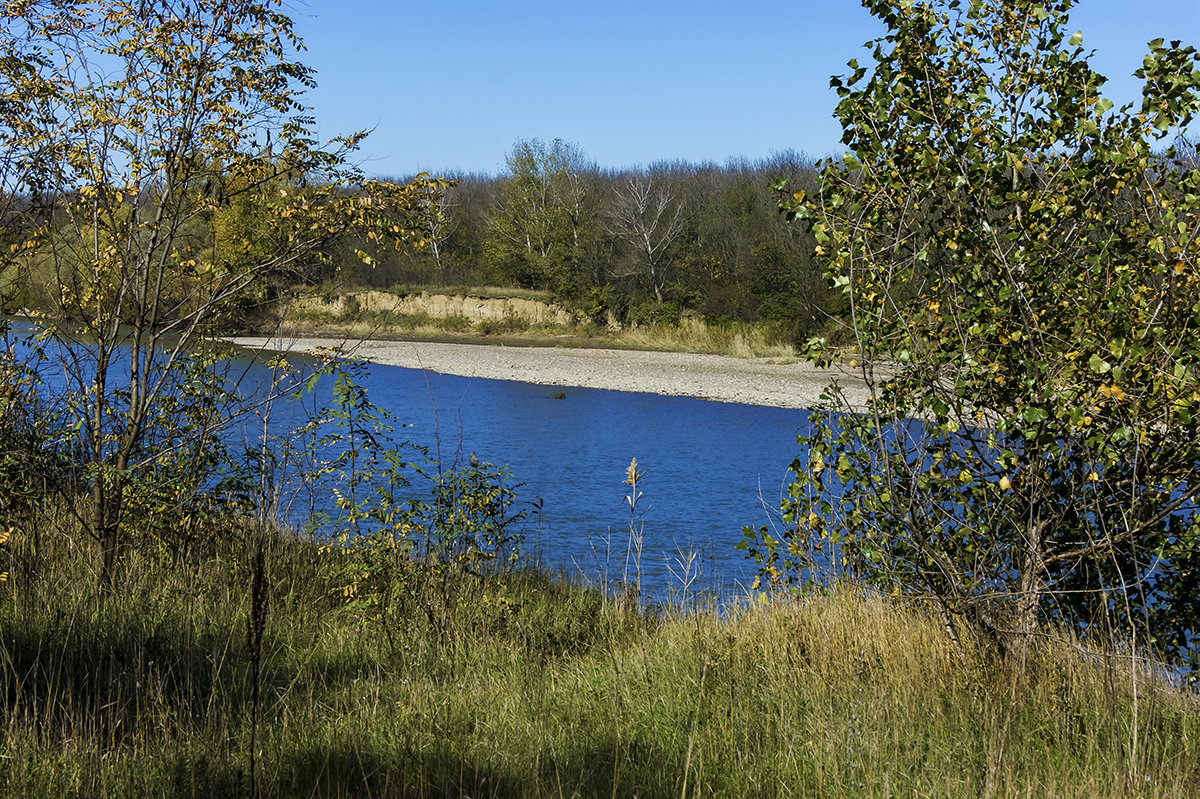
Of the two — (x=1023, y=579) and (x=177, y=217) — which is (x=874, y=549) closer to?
(x=1023, y=579)

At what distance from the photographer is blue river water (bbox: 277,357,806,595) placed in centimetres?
1092

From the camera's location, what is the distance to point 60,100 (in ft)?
19.0

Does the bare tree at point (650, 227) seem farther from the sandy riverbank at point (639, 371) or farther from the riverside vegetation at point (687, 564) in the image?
the riverside vegetation at point (687, 564)

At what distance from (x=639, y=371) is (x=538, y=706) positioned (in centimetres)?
3580

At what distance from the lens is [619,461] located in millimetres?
19172

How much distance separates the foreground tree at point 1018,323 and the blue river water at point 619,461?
954mm

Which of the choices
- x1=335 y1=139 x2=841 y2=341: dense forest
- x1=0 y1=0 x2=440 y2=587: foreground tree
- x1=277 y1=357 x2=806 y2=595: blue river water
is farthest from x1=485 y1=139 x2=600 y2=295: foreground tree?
x1=0 y1=0 x2=440 y2=587: foreground tree

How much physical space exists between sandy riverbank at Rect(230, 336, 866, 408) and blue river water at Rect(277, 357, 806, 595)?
1.59 meters

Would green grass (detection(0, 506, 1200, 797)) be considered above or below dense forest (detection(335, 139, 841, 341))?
below

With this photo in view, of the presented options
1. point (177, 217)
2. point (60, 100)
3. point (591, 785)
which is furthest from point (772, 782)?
point (60, 100)

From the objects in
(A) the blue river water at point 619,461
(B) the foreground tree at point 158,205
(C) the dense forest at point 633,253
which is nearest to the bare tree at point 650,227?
(C) the dense forest at point 633,253

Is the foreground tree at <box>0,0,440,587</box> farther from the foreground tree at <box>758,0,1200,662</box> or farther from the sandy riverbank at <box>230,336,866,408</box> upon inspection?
the sandy riverbank at <box>230,336,866,408</box>

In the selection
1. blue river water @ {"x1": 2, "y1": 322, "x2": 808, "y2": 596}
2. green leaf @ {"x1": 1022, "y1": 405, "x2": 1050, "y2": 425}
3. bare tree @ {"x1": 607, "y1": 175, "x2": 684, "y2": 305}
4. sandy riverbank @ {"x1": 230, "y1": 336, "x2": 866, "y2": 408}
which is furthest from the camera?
bare tree @ {"x1": 607, "y1": 175, "x2": 684, "y2": 305}

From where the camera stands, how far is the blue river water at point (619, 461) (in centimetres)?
1092
